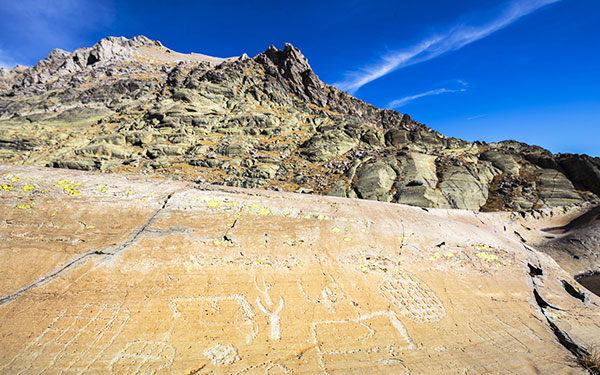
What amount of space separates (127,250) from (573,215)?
62.1 feet

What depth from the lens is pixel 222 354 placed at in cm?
314

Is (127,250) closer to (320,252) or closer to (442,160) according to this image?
(320,252)

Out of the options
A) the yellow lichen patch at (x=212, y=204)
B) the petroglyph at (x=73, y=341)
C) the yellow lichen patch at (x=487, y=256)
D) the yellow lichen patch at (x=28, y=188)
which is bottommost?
the petroglyph at (x=73, y=341)

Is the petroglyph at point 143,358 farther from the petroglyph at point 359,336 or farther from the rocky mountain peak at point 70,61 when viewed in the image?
the rocky mountain peak at point 70,61

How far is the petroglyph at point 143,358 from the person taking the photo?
280 cm

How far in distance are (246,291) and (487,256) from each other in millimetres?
5916

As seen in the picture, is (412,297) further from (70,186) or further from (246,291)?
(70,186)

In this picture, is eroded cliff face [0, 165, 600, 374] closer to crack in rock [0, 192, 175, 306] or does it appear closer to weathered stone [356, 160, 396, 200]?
crack in rock [0, 192, 175, 306]

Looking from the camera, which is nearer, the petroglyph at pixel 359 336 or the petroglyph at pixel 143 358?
the petroglyph at pixel 143 358

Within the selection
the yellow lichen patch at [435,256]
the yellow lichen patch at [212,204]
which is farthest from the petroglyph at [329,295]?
the yellow lichen patch at [435,256]

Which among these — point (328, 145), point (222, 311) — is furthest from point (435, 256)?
point (328, 145)

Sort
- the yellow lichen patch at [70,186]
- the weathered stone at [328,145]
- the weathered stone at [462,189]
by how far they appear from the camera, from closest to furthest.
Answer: the yellow lichen patch at [70,186], the weathered stone at [462,189], the weathered stone at [328,145]

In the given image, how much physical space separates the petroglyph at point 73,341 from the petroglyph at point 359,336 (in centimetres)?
280

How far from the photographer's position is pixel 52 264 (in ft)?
11.7
